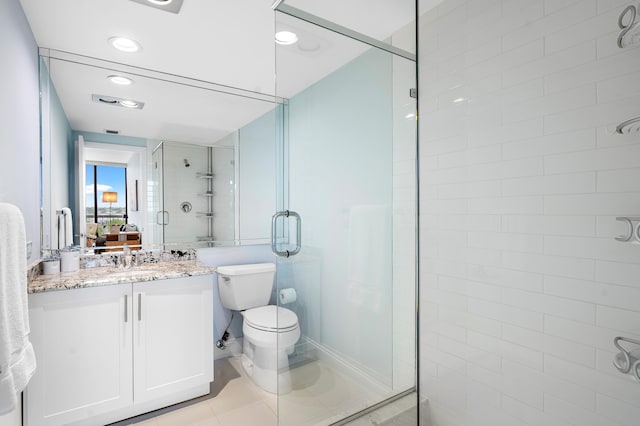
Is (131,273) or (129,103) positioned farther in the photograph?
(129,103)

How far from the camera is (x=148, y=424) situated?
1916 millimetres

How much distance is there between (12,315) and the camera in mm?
1119

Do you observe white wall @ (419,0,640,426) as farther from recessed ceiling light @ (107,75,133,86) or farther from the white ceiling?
recessed ceiling light @ (107,75,133,86)

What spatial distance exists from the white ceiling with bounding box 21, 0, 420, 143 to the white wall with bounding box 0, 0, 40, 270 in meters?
0.16

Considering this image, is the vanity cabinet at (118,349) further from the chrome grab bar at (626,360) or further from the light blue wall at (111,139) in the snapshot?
the chrome grab bar at (626,360)

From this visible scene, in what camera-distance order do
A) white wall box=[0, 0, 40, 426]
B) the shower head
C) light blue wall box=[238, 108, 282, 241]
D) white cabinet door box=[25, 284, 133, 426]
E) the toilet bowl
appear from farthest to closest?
light blue wall box=[238, 108, 282, 241], the toilet bowl, white cabinet door box=[25, 284, 133, 426], white wall box=[0, 0, 40, 426], the shower head

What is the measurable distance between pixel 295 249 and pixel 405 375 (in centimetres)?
98

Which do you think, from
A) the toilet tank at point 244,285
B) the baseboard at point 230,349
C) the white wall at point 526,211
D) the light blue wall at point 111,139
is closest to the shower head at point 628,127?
the white wall at point 526,211

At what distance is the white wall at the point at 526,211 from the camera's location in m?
1.09

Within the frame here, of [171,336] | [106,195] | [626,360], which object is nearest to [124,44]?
[106,195]

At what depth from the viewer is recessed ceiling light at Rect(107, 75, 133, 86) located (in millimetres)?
2249

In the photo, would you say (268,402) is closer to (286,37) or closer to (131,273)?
(131,273)

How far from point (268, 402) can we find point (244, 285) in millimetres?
859

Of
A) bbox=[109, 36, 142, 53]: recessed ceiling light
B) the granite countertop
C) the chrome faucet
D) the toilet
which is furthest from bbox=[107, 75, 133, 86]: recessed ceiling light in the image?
the toilet
